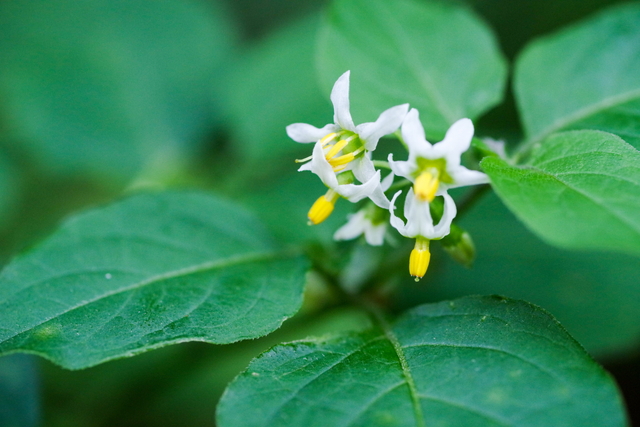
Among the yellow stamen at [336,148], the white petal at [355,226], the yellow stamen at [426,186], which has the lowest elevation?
the yellow stamen at [426,186]

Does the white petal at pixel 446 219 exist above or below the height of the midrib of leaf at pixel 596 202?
above

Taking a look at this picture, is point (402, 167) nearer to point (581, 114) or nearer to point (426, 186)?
point (426, 186)

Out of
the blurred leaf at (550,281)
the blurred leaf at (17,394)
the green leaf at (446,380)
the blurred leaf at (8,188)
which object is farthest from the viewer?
the blurred leaf at (8,188)

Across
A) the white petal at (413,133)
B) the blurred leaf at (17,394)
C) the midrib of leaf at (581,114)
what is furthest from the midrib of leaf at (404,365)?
the blurred leaf at (17,394)

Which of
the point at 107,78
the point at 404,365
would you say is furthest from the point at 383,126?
the point at 107,78

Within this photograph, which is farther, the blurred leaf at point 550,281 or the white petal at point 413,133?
the blurred leaf at point 550,281

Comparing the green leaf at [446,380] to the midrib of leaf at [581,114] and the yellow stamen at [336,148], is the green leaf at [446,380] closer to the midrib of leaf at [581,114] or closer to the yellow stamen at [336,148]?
the yellow stamen at [336,148]
